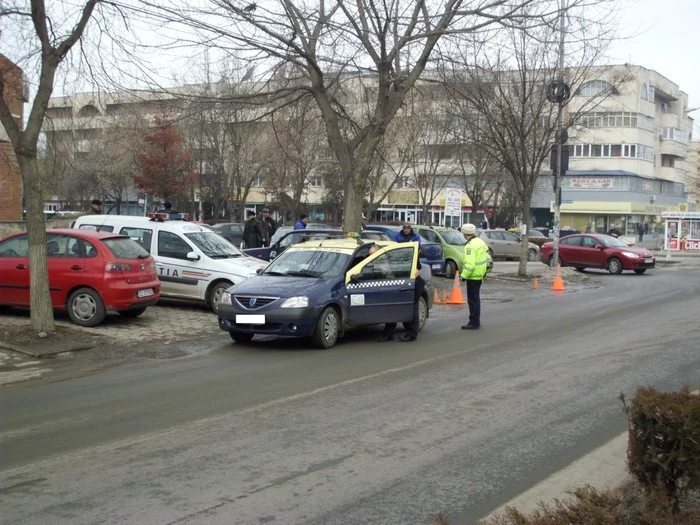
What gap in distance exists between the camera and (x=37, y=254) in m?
11.1

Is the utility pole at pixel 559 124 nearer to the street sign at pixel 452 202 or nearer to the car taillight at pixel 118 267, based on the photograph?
the street sign at pixel 452 202

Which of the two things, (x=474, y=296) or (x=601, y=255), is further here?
(x=601, y=255)

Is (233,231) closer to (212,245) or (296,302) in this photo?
(212,245)

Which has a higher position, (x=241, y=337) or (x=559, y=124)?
(x=559, y=124)

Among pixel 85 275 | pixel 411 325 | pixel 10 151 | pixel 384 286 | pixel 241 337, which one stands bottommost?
pixel 241 337

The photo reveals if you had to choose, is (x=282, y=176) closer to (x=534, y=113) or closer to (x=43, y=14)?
(x=534, y=113)

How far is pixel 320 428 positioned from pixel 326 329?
4.60 metres

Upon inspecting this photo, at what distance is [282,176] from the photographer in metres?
38.6

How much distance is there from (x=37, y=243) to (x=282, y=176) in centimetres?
2787

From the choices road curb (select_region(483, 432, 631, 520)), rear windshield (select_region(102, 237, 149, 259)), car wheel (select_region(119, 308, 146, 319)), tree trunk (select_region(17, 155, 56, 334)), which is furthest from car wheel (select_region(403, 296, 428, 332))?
road curb (select_region(483, 432, 631, 520))

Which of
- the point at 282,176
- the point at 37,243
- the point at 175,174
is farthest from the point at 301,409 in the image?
the point at 282,176

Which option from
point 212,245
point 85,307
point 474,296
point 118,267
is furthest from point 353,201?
point 85,307

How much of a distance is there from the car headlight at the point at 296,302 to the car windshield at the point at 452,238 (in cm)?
1447

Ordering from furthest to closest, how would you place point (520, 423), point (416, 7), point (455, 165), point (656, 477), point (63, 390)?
1. point (455, 165)
2. point (416, 7)
3. point (63, 390)
4. point (520, 423)
5. point (656, 477)
